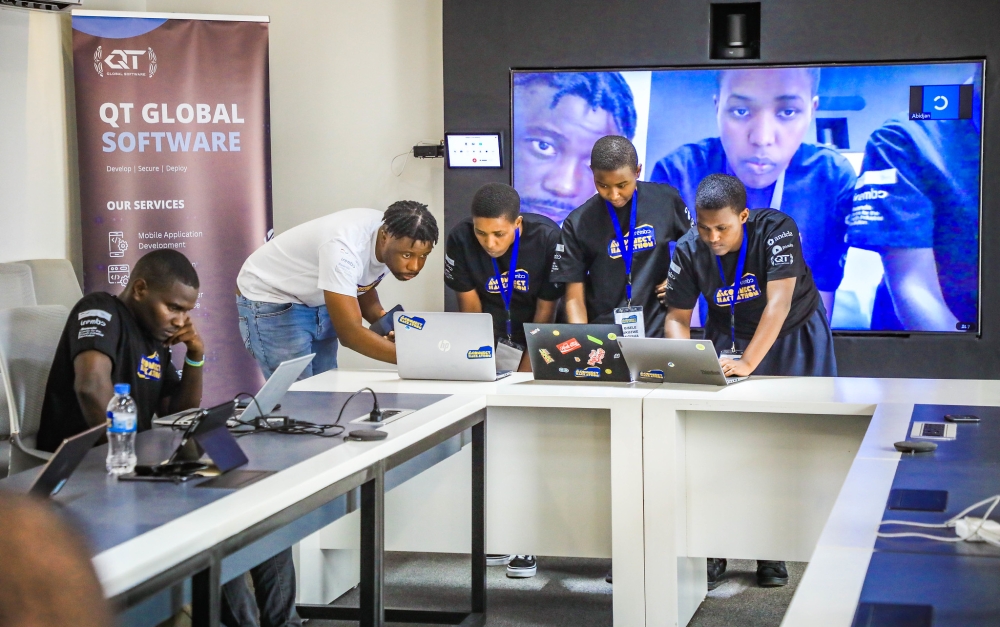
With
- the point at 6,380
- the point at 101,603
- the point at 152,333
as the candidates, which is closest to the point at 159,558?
the point at 101,603

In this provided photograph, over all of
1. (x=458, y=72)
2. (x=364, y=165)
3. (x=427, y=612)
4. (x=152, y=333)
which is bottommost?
(x=427, y=612)

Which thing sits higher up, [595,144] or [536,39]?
[536,39]

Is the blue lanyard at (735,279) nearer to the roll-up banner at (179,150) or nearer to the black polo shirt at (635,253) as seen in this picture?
the black polo shirt at (635,253)

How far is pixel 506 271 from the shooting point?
422 centimetres

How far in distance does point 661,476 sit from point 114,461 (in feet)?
5.25

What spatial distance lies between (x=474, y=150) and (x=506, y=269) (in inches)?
36.7

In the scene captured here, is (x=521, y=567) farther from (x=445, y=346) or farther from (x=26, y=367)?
(x=26, y=367)

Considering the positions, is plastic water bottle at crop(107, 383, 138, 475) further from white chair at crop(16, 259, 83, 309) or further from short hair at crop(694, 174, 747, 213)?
white chair at crop(16, 259, 83, 309)

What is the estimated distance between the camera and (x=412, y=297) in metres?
5.40

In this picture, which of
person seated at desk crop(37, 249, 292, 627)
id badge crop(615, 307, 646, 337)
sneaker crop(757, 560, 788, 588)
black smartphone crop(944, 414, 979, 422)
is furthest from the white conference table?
id badge crop(615, 307, 646, 337)

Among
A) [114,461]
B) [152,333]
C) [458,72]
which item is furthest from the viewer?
[458,72]

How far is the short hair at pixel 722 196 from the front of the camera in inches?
156

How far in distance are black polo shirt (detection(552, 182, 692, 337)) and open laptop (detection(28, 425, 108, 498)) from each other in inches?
115

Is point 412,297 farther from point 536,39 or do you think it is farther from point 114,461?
point 114,461
